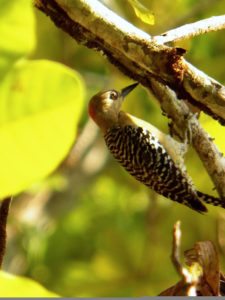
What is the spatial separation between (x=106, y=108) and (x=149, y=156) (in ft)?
1.89

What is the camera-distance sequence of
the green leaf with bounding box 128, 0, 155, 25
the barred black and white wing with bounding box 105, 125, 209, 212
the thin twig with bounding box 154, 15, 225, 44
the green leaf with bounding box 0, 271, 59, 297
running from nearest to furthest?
the green leaf with bounding box 0, 271, 59, 297 → the green leaf with bounding box 128, 0, 155, 25 → the thin twig with bounding box 154, 15, 225, 44 → the barred black and white wing with bounding box 105, 125, 209, 212

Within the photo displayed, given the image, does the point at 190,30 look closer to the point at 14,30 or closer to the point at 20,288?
the point at 14,30

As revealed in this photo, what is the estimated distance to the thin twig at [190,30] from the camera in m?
2.38

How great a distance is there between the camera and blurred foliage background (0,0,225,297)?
5.28 m

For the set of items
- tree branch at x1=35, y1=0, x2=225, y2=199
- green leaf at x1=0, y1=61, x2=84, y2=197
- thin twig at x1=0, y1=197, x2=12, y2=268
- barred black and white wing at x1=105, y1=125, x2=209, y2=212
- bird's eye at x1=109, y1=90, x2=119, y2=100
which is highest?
green leaf at x1=0, y1=61, x2=84, y2=197

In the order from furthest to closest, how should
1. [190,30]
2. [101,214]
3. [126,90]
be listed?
[101,214]
[126,90]
[190,30]

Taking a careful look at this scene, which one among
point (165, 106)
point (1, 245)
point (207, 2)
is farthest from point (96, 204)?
point (1, 245)

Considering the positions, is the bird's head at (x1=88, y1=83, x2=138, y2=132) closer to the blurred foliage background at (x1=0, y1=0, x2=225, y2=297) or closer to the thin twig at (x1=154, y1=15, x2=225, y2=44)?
the blurred foliage background at (x1=0, y1=0, x2=225, y2=297)

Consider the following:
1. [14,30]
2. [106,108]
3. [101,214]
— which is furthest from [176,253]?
[101,214]

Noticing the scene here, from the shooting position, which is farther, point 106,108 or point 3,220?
point 106,108

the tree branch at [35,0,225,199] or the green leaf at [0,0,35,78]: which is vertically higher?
the green leaf at [0,0,35,78]

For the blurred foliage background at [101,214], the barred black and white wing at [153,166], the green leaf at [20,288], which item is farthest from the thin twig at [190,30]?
the blurred foliage background at [101,214]

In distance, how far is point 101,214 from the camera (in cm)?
653

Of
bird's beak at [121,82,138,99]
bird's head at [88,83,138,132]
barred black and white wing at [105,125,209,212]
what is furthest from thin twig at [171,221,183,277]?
bird's head at [88,83,138,132]
